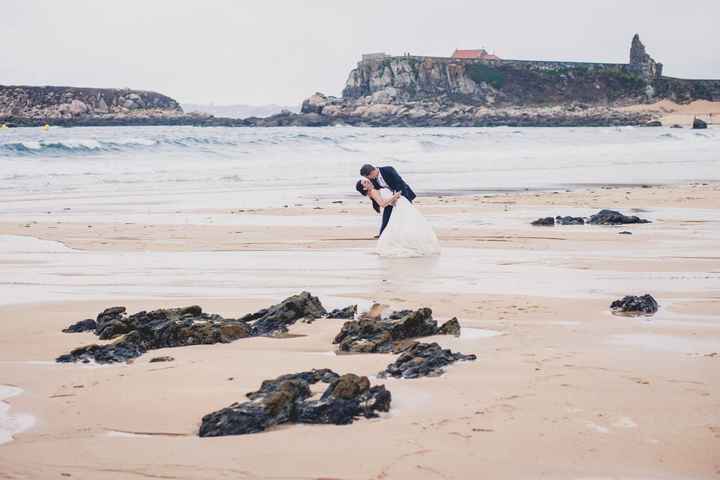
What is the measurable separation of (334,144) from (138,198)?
2521 centimetres

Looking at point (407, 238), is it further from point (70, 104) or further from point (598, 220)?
point (70, 104)

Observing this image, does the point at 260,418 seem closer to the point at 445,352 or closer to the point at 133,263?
the point at 445,352

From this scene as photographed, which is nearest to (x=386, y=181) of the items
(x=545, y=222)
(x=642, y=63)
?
(x=545, y=222)

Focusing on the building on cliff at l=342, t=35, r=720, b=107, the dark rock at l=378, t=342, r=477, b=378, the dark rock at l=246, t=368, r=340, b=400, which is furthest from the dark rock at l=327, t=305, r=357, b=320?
the building on cliff at l=342, t=35, r=720, b=107

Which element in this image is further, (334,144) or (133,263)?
(334,144)

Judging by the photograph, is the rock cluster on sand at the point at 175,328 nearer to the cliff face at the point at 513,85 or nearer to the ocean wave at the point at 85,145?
the ocean wave at the point at 85,145

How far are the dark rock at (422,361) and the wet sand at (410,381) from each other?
0.08 m

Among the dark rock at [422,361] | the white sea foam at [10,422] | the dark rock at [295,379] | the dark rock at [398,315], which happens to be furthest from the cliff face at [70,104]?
the dark rock at [295,379]

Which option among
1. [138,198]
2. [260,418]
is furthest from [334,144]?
[260,418]

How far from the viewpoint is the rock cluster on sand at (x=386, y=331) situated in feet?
18.4

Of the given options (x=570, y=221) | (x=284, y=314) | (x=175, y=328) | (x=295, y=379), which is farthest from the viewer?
(x=570, y=221)

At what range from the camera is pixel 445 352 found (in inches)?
206

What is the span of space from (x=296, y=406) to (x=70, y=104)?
347 feet

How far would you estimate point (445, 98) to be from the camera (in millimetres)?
134000
